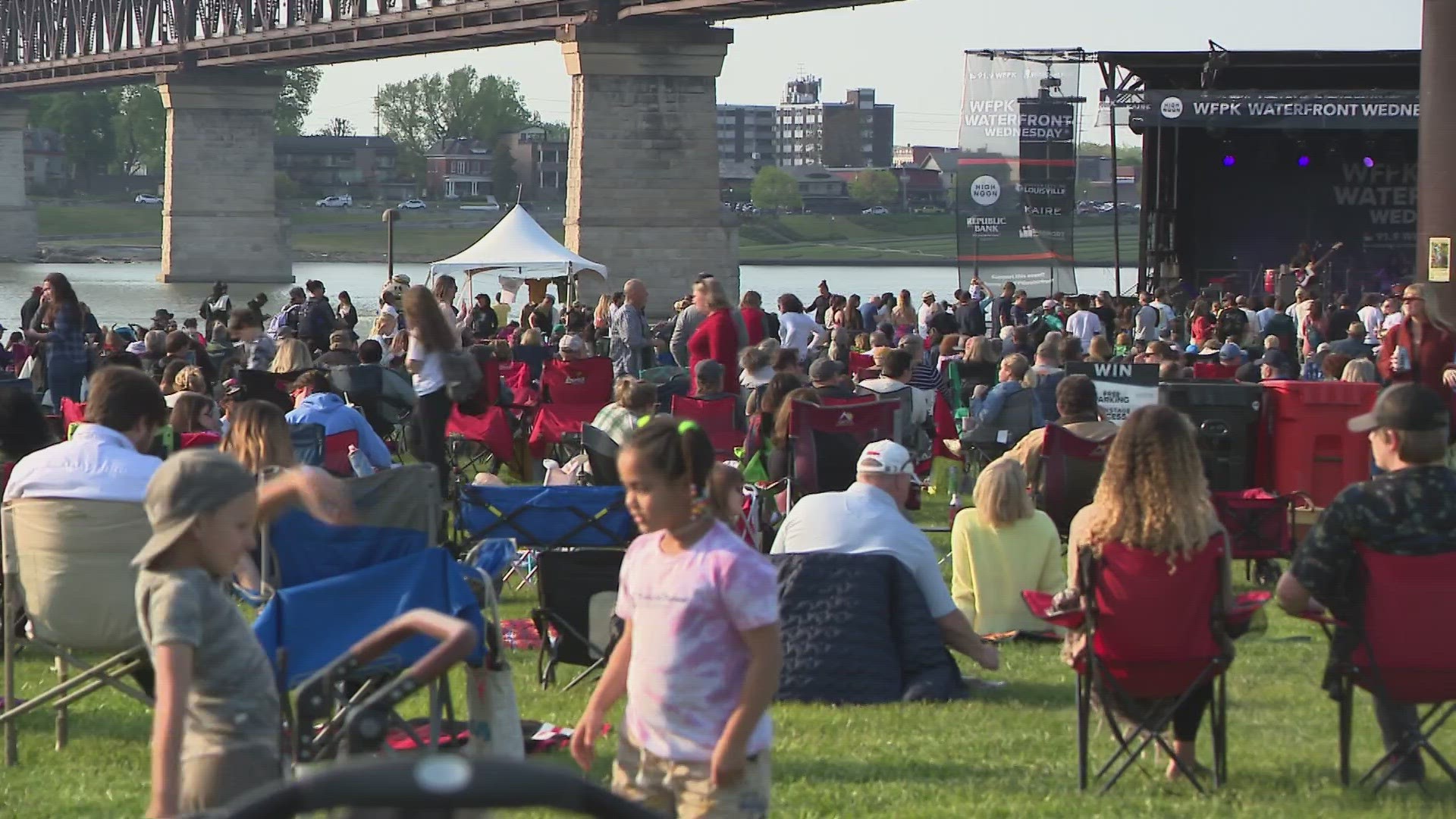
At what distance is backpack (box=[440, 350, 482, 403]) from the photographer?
11.3 m

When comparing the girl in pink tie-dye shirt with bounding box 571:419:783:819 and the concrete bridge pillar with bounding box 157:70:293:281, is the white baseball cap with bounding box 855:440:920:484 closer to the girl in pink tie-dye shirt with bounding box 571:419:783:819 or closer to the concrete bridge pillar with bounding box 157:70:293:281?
the girl in pink tie-dye shirt with bounding box 571:419:783:819

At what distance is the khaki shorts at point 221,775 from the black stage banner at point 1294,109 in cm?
2745

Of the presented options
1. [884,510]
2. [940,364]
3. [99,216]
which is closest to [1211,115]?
[940,364]

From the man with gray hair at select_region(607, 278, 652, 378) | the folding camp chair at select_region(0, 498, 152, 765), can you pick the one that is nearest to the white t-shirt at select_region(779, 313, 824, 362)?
the man with gray hair at select_region(607, 278, 652, 378)

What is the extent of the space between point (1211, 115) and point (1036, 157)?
3978 millimetres

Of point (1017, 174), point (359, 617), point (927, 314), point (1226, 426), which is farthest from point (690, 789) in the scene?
point (1017, 174)

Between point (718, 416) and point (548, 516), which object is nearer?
point (548, 516)

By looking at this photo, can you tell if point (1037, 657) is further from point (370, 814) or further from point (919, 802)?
point (370, 814)

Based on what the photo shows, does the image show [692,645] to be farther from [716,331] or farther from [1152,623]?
[716,331]

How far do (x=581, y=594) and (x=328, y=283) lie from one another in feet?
311

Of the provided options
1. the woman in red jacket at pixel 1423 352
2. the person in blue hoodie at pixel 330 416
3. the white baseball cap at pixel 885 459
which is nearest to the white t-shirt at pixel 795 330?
the woman in red jacket at pixel 1423 352

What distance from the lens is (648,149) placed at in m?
59.7

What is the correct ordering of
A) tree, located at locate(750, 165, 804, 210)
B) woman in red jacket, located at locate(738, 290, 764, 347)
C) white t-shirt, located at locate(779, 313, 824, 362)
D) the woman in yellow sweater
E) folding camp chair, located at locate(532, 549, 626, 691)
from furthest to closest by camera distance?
tree, located at locate(750, 165, 804, 210) < white t-shirt, located at locate(779, 313, 824, 362) < woman in red jacket, located at locate(738, 290, 764, 347) < the woman in yellow sweater < folding camp chair, located at locate(532, 549, 626, 691)

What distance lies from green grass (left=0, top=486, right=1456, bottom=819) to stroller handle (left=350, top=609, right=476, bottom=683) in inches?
114
